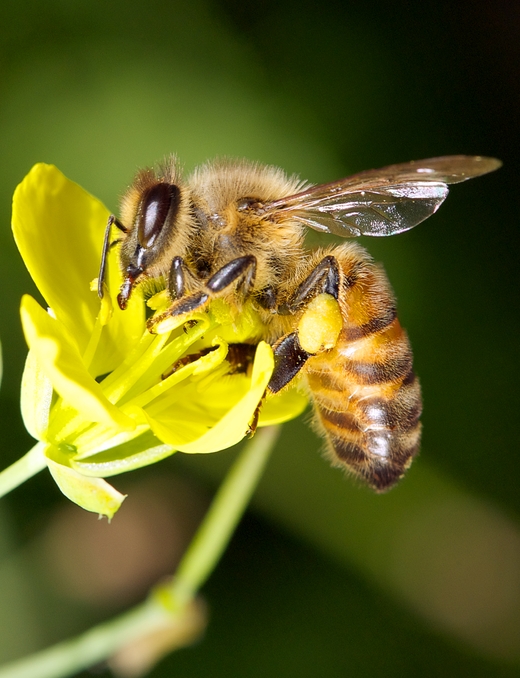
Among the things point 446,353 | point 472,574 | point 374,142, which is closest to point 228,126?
point 374,142

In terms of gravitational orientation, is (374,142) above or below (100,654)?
above

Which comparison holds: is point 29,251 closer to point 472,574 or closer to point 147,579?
point 147,579

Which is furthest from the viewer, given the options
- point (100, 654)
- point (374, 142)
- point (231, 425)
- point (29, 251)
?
point (374, 142)

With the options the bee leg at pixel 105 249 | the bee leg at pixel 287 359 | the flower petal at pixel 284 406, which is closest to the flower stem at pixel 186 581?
the flower petal at pixel 284 406

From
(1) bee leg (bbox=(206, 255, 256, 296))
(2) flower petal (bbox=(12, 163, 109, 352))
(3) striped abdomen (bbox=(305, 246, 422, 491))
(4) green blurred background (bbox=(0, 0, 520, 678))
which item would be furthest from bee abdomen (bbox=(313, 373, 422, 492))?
(4) green blurred background (bbox=(0, 0, 520, 678))

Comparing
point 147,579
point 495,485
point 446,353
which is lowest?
point 147,579

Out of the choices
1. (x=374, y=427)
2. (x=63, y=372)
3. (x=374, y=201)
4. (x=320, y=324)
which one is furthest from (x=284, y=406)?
(x=63, y=372)
